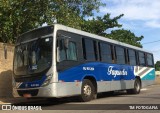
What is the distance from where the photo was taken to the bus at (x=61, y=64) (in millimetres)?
12711

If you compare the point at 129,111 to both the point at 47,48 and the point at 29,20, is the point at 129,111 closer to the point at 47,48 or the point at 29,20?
the point at 47,48

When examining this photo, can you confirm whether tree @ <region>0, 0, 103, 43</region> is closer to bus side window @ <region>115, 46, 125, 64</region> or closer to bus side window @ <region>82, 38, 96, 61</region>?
bus side window @ <region>115, 46, 125, 64</region>

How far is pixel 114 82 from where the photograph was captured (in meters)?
17.3

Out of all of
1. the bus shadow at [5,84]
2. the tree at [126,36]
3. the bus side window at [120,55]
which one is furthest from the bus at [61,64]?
the tree at [126,36]

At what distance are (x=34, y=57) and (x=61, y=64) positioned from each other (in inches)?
44.9

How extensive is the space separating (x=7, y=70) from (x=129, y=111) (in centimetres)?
935

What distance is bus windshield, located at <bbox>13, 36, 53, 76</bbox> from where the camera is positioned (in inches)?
506

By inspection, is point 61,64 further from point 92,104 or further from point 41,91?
point 92,104

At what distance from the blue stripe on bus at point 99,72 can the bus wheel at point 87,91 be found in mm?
367

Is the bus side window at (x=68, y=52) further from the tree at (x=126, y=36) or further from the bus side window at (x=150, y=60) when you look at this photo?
the tree at (x=126, y=36)

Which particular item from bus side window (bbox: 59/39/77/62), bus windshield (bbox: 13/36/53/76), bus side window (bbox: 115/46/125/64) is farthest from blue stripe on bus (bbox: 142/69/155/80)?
bus windshield (bbox: 13/36/53/76)

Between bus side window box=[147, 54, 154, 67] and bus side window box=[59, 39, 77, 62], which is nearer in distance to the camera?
bus side window box=[59, 39, 77, 62]

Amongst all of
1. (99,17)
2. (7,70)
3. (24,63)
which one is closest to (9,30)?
(7,70)

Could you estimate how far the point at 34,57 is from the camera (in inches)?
519
